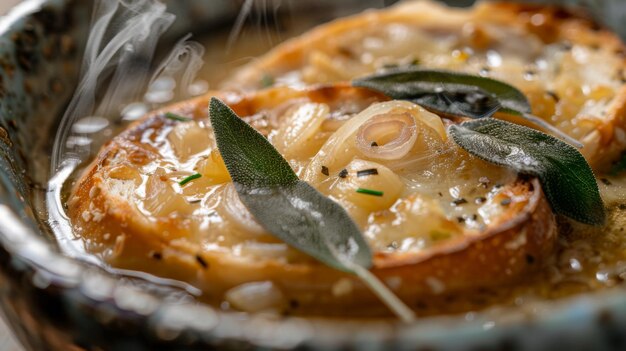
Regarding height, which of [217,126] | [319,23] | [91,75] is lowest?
[319,23]

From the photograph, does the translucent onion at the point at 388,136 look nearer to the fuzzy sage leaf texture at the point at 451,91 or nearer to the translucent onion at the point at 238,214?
the fuzzy sage leaf texture at the point at 451,91

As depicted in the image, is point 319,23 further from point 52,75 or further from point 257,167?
point 257,167

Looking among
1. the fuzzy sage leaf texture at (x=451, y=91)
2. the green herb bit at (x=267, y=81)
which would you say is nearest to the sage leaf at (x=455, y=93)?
the fuzzy sage leaf texture at (x=451, y=91)

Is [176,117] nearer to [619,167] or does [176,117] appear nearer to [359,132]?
[359,132]

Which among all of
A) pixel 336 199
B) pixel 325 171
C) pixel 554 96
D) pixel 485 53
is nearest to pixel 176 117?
pixel 325 171

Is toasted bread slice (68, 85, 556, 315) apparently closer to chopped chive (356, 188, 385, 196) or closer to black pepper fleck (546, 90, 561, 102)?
chopped chive (356, 188, 385, 196)

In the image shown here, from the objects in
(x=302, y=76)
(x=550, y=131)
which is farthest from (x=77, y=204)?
(x=550, y=131)
